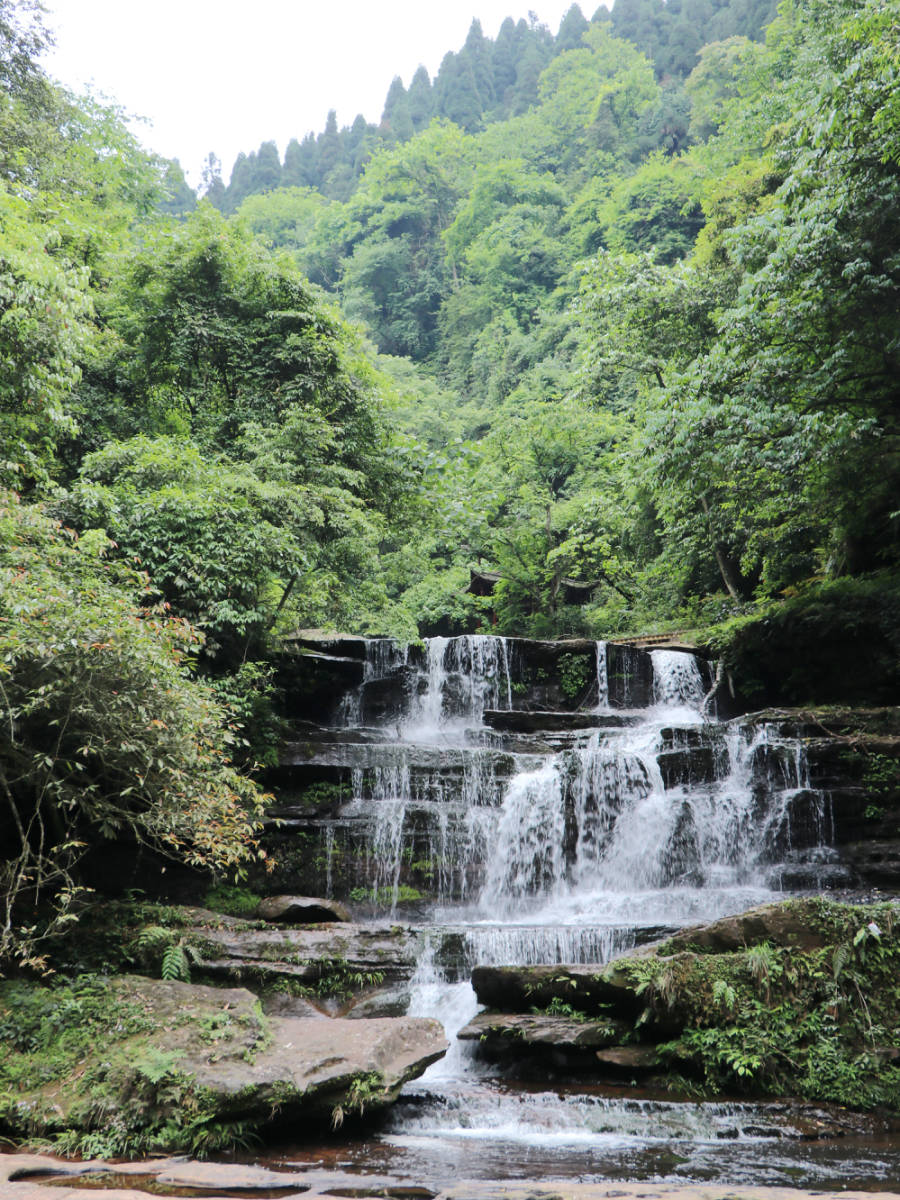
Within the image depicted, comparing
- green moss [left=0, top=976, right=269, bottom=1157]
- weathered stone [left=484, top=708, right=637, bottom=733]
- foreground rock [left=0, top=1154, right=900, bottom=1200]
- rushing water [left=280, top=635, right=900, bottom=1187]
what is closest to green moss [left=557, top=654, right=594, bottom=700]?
rushing water [left=280, top=635, right=900, bottom=1187]

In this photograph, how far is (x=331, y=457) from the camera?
51.9ft

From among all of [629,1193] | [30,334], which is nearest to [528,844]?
[629,1193]

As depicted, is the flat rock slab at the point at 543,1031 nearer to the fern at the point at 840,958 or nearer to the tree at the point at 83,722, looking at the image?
A: the fern at the point at 840,958

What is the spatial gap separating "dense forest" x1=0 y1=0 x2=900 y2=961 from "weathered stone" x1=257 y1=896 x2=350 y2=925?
1.20 meters

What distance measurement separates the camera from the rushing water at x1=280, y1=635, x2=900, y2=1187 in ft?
16.7

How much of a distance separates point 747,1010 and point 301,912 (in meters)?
4.95

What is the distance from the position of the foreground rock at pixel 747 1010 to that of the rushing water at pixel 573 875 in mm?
357

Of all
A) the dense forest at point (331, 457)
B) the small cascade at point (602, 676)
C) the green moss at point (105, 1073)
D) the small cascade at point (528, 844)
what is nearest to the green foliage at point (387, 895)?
the small cascade at point (528, 844)

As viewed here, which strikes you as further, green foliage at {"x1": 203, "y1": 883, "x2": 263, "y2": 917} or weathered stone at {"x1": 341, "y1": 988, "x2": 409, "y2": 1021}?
green foliage at {"x1": 203, "y1": 883, "x2": 263, "y2": 917}

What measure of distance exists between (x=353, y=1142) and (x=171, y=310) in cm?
1500

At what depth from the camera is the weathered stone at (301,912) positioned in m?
9.08

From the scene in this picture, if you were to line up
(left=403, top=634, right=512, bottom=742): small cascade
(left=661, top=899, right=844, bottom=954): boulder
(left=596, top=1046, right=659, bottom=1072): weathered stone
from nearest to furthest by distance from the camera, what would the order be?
(left=596, top=1046, right=659, bottom=1072): weathered stone
(left=661, top=899, right=844, bottom=954): boulder
(left=403, top=634, right=512, bottom=742): small cascade

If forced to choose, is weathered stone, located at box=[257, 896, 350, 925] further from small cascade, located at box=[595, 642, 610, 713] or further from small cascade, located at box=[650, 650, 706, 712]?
small cascade, located at box=[650, 650, 706, 712]

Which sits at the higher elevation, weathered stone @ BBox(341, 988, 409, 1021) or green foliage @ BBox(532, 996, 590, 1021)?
green foliage @ BBox(532, 996, 590, 1021)
